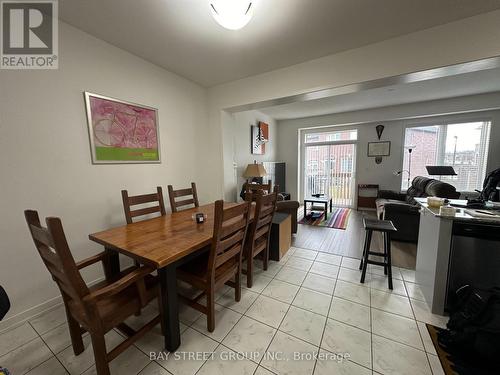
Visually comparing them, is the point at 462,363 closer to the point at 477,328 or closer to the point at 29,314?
the point at 477,328

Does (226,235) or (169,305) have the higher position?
(226,235)

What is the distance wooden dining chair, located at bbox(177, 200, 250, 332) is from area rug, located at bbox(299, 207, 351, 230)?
284cm

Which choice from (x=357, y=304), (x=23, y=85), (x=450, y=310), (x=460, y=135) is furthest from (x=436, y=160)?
(x=23, y=85)

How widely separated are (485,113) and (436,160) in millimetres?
1171

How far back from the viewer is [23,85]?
5.05 feet

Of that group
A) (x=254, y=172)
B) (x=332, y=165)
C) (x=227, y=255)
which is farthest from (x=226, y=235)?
(x=332, y=165)

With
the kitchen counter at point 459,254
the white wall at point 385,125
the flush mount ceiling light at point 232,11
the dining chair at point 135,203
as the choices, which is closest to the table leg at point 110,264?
the dining chair at point 135,203

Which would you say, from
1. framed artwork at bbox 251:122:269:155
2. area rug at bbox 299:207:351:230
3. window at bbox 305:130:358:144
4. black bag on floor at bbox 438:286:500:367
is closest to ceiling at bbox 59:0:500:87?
black bag on floor at bbox 438:286:500:367

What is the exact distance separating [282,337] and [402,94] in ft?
15.4

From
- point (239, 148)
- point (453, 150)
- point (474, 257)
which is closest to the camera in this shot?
point (474, 257)

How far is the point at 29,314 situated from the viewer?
1.62 m

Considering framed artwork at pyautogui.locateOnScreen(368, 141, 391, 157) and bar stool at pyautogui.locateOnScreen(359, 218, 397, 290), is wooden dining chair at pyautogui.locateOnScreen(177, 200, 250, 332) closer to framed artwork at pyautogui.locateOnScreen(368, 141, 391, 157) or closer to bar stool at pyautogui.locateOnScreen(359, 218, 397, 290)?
bar stool at pyautogui.locateOnScreen(359, 218, 397, 290)

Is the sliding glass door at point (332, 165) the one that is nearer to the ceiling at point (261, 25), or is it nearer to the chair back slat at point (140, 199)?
the ceiling at point (261, 25)

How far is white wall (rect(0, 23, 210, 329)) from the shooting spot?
4.96 feet
